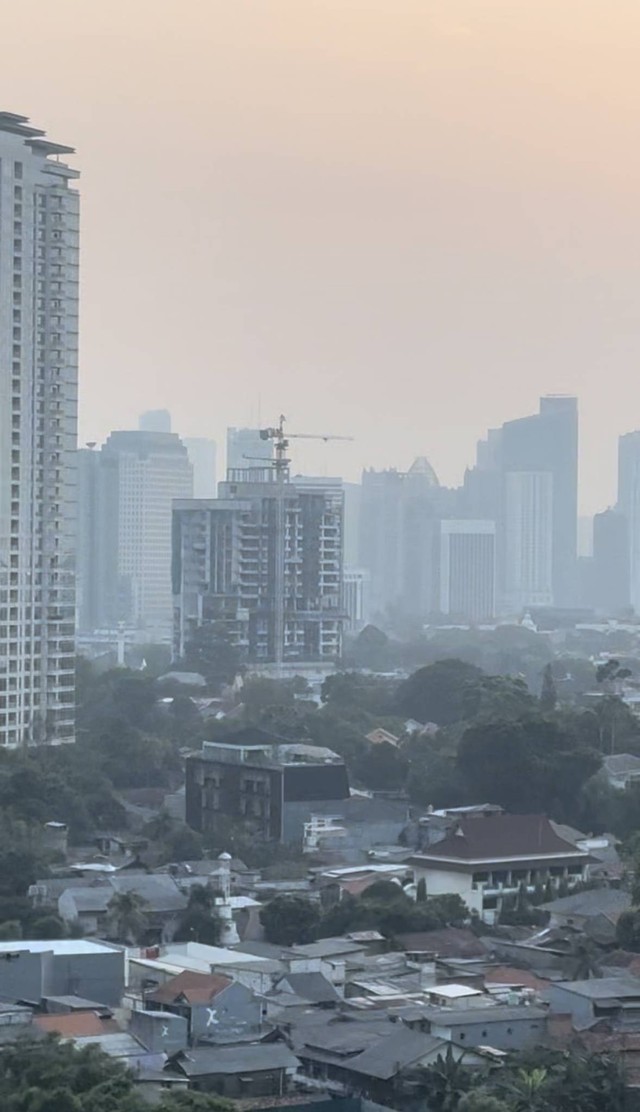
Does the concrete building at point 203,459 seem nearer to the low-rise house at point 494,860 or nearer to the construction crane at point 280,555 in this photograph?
the construction crane at point 280,555

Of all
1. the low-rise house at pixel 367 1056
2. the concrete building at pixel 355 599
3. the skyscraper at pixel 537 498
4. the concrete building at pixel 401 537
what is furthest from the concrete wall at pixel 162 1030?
the skyscraper at pixel 537 498

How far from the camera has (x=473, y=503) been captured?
80875 millimetres

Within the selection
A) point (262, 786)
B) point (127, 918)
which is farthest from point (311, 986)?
point (262, 786)

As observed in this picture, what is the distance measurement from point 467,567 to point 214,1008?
62.1 m

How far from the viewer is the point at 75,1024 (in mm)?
12344

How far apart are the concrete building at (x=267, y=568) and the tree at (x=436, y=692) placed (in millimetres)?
7375

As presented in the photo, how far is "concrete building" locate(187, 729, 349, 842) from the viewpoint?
19922 millimetres

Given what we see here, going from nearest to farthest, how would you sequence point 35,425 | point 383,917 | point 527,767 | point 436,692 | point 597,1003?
1. point 597,1003
2. point 383,917
3. point 527,767
4. point 35,425
5. point 436,692

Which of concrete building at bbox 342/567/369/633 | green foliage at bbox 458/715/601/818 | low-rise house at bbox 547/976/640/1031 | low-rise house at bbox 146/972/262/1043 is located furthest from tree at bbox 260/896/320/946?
concrete building at bbox 342/567/369/633

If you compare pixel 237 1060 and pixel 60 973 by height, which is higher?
pixel 60 973

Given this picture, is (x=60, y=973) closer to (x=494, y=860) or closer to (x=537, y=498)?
(x=494, y=860)

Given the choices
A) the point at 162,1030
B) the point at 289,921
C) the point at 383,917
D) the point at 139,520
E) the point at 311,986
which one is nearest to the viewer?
the point at 162,1030

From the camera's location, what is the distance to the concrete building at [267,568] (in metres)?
36.9

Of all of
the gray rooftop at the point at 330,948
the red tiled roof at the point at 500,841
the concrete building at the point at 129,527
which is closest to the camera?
the gray rooftop at the point at 330,948
